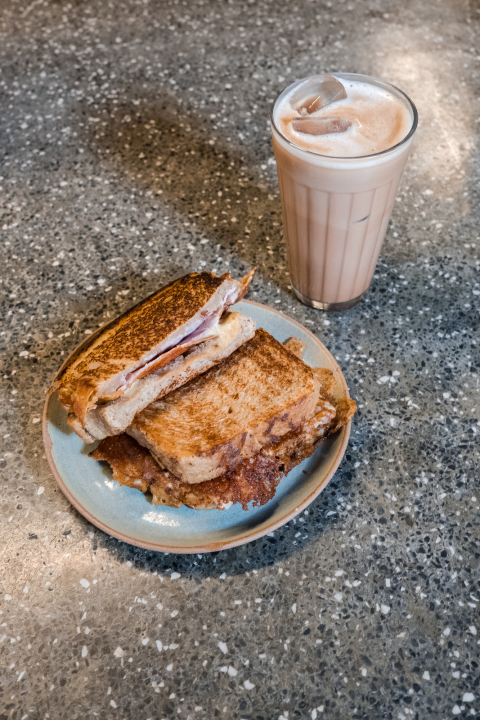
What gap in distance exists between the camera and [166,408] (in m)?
1.19

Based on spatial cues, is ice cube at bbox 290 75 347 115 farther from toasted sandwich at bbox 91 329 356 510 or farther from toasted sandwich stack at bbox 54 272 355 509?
toasted sandwich at bbox 91 329 356 510

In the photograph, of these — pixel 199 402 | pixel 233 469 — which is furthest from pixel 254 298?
pixel 233 469

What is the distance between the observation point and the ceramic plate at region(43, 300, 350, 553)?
1.04 m

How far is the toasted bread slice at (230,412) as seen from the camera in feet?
3.58

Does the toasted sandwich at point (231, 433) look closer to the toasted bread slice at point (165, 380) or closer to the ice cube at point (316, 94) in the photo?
the toasted bread slice at point (165, 380)

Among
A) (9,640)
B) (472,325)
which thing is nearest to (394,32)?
(472,325)

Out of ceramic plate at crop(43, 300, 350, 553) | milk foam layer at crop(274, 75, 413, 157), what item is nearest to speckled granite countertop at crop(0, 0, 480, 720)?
ceramic plate at crop(43, 300, 350, 553)

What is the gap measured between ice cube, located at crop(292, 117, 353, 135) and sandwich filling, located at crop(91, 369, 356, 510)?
2.02 feet

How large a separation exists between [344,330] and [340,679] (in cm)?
86

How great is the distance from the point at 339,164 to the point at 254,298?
20.0 inches

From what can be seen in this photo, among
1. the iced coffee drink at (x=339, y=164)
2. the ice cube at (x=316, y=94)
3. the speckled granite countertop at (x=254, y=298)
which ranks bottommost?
the speckled granite countertop at (x=254, y=298)

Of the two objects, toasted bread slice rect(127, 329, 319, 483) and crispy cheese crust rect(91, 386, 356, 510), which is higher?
toasted bread slice rect(127, 329, 319, 483)

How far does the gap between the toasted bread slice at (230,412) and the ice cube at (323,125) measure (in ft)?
1.56

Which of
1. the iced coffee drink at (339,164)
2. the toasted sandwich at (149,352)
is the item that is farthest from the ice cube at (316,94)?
the toasted sandwich at (149,352)
